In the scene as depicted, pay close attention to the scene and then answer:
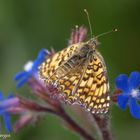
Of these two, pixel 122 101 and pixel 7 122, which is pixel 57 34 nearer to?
pixel 7 122

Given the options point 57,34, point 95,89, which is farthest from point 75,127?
point 57,34

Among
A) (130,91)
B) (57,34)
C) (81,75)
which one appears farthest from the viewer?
(57,34)

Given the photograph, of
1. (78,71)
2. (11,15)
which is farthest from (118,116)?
(78,71)

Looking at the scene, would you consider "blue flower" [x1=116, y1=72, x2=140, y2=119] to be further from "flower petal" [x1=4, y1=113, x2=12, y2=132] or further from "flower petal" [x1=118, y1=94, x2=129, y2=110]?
"flower petal" [x1=4, y1=113, x2=12, y2=132]

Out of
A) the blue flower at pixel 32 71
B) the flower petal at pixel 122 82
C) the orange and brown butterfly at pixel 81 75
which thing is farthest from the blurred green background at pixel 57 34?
the flower petal at pixel 122 82

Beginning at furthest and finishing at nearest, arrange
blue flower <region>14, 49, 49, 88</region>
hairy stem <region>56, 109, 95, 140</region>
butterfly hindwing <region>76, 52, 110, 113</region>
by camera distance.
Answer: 1. blue flower <region>14, 49, 49, 88</region>
2. hairy stem <region>56, 109, 95, 140</region>
3. butterfly hindwing <region>76, 52, 110, 113</region>

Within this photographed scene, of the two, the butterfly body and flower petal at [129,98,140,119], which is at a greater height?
the butterfly body

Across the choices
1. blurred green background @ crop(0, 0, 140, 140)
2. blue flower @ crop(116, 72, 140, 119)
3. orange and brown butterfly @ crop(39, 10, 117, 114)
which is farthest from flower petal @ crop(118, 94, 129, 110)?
blurred green background @ crop(0, 0, 140, 140)

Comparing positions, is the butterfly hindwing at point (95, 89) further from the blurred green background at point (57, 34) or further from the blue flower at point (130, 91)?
the blurred green background at point (57, 34)
